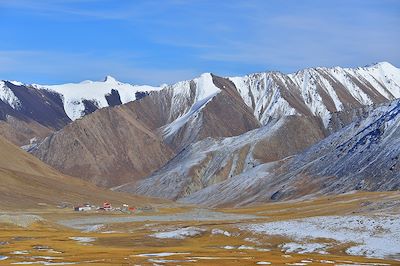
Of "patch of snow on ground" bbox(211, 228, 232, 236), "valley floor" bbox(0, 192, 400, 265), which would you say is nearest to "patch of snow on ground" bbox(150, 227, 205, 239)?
"valley floor" bbox(0, 192, 400, 265)

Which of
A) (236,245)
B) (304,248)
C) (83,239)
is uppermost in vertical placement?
(83,239)

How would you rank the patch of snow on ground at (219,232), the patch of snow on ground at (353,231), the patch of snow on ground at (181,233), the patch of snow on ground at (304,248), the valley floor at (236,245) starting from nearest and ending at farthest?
the valley floor at (236,245) → the patch of snow on ground at (353,231) → the patch of snow on ground at (304,248) → the patch of snow on ground at (219,232) → the patch of snow on ground at (181,233)

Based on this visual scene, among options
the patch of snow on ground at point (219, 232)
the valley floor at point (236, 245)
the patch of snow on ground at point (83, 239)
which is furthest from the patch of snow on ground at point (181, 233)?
the patch of snow on ground at point (83, 239)

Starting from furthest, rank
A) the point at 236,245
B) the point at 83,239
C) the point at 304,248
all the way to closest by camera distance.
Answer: the point at 83,239 → the point at 236,245 → the point at 304,248

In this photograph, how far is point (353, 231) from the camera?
82250 millimetres

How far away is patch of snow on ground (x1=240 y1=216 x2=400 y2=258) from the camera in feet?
244

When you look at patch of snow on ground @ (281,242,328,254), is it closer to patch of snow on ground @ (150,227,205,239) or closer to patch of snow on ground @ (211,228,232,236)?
patch of snow on ground @ (211,228,232,236)

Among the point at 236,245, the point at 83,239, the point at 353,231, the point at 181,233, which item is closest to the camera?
the point at 353,231

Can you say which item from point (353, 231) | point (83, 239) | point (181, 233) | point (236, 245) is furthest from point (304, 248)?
point (83, 239)

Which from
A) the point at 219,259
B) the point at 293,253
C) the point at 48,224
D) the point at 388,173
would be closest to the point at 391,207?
the point at 293,253

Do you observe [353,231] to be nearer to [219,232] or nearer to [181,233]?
[219,232]

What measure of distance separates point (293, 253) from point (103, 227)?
55.6 metres

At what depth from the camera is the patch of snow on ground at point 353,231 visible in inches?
2926

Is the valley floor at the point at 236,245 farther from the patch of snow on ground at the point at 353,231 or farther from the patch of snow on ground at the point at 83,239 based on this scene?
the patch of snow on ground at the point at 83,239
